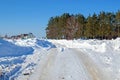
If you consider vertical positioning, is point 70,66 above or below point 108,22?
below

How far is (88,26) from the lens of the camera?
8619 cm

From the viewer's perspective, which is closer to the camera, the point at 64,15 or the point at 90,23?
the point at 90,23

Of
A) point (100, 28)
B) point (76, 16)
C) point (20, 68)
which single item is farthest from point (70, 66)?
point (76, 16)

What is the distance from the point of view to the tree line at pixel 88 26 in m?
84.9

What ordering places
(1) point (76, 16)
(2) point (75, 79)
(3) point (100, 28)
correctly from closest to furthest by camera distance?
(2) point (75, 79) < (3) point (100, 28) < (1) point (76, 16)

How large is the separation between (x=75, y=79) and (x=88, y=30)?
239 feet

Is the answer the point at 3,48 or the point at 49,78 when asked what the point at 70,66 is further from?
the point at 3,48

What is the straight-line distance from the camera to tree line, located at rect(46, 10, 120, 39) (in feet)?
279

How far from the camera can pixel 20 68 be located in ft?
57.6

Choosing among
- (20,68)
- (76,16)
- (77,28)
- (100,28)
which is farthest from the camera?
(76,16)

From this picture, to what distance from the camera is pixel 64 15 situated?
344 ft

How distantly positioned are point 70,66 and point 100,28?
67.4 m

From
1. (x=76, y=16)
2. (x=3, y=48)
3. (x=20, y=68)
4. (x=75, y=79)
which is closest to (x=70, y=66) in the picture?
(x=20, y=68)

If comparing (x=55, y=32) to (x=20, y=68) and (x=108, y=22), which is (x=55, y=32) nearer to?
(x=108, y=22)
